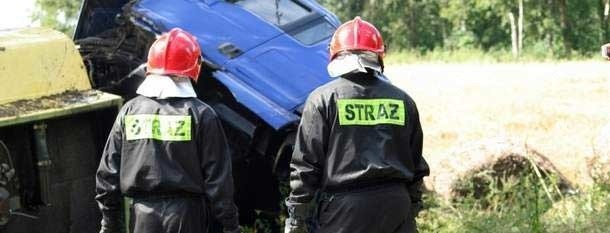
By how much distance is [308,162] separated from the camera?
411cm

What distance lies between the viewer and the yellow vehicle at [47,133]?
4.87 metres

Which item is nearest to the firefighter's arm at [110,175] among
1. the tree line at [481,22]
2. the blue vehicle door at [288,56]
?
the blue vehicle door at [288,56]

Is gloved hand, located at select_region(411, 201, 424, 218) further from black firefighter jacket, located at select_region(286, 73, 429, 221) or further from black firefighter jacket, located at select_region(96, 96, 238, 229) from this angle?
black firefighter jacket, located at select_region(96, 96, 238, 229)

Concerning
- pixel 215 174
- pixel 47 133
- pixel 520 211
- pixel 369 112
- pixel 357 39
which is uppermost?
pixel 357 39

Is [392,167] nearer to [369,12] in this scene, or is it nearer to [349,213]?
[349,213]

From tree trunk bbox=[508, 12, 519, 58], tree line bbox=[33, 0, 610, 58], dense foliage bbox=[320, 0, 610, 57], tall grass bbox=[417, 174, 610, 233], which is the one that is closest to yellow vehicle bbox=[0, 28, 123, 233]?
tall grass bbox=[417, 174, 610, 233]

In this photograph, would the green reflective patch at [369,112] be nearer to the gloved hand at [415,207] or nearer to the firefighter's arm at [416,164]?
the firefighter's arm at [416,164]

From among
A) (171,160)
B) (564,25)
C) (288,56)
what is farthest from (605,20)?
(171,160)

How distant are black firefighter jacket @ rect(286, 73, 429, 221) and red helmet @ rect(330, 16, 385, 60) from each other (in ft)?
0.45

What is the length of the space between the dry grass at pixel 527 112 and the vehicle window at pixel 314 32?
156 centimetres

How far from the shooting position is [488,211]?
22.4 feet

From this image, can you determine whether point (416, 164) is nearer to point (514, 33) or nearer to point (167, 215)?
point (167, 215)

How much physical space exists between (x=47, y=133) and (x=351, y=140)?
2010mm

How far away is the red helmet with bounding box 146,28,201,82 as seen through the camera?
4.17 metres
